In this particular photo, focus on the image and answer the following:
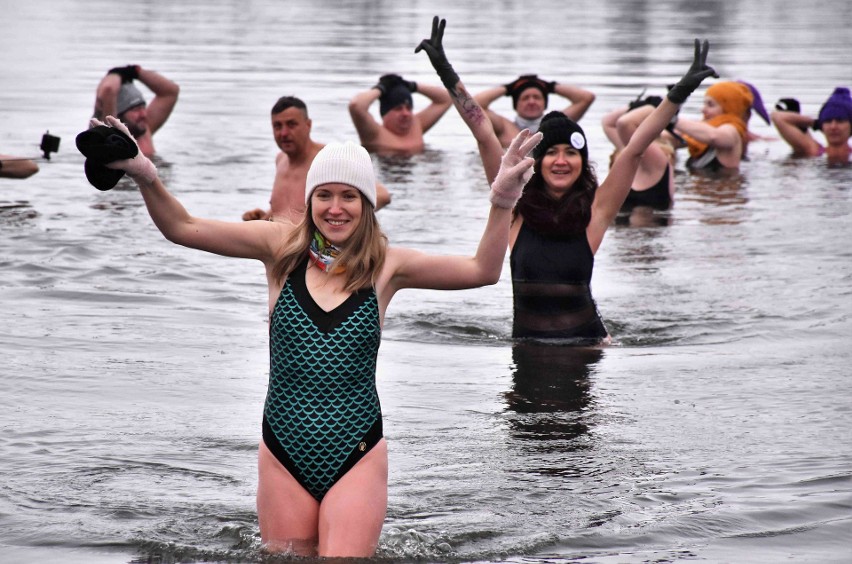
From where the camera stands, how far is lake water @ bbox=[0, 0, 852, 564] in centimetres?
650

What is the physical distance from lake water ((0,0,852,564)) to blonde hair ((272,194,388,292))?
1.19m

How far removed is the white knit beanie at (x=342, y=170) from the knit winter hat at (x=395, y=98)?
14146mm

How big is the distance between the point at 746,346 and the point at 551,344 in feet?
4.99

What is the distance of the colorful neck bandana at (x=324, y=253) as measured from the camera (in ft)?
19.1

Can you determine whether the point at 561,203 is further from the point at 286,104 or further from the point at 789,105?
the point at 789,105

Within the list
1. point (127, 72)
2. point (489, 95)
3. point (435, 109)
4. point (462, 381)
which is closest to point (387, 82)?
point (489, 95)

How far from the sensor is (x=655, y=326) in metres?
10.8

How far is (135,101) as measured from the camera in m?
18.0

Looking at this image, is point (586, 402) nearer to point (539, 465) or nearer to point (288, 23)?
point (539, 465)

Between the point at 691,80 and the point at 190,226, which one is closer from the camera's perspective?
the point at 190,226

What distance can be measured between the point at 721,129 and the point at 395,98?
15.1 ft

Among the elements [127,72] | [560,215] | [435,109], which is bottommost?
[560,215]

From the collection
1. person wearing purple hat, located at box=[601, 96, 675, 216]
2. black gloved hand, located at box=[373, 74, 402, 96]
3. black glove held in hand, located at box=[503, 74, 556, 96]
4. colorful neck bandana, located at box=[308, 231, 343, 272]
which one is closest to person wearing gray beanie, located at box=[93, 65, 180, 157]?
black gloved hand, located at box=[373, 74, 402, 96]

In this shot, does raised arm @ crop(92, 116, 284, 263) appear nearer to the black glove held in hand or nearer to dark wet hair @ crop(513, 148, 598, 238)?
dark wet hair @ crop(513, 148, 598, 238)
